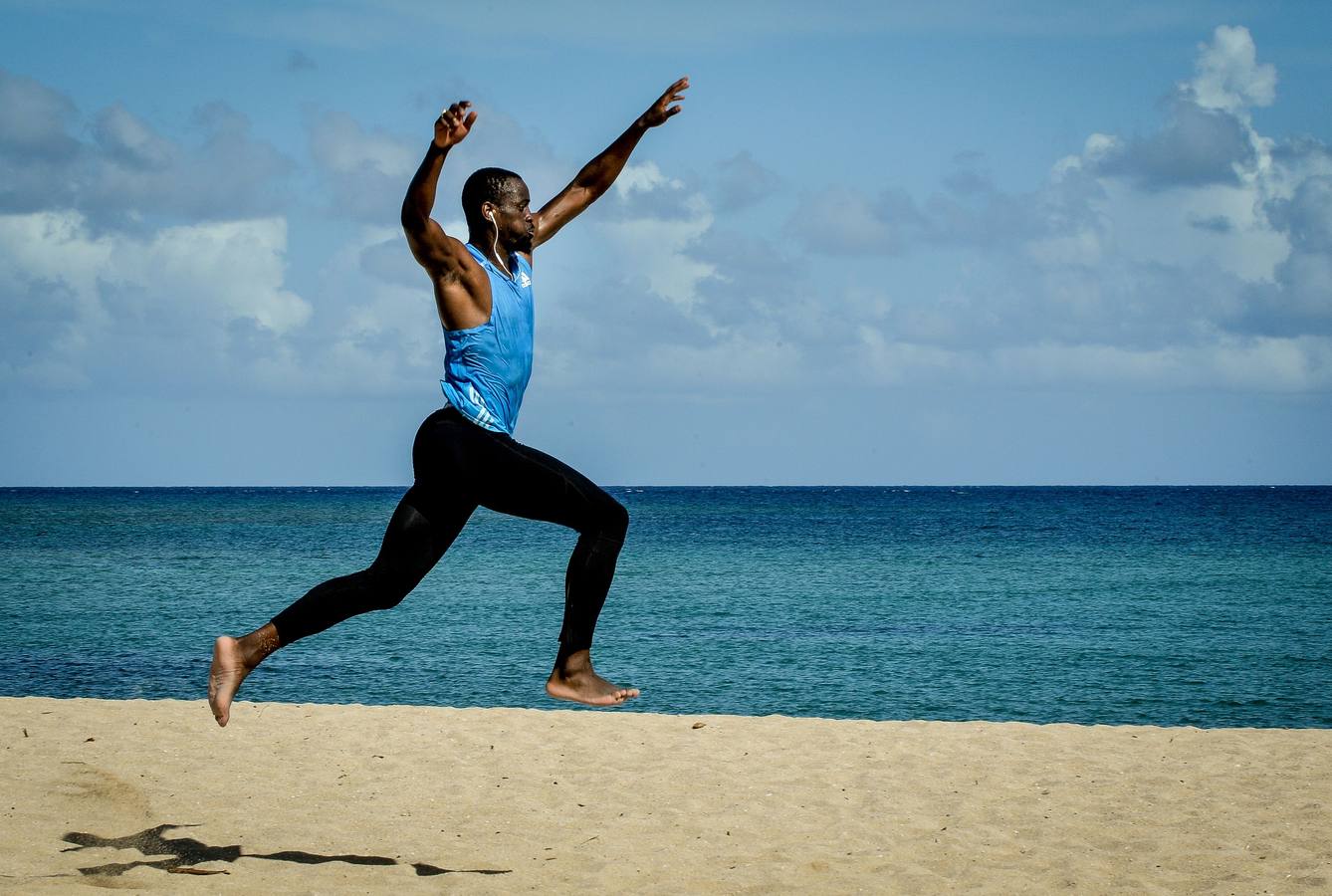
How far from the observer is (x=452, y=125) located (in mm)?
5055

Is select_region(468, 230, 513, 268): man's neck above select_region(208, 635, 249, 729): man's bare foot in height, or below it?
above

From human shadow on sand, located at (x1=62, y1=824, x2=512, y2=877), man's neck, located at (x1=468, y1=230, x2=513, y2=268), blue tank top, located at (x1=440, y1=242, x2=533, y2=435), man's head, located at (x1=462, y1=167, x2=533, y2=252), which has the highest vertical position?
man's head, located at (x1=462, y1=167, x2=533, y2=252)

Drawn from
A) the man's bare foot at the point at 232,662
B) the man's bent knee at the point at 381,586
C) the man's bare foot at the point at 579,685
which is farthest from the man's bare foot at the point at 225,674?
the man's bare foot at the point at 579,685

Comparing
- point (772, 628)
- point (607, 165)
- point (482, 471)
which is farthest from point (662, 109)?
point (772, 628)

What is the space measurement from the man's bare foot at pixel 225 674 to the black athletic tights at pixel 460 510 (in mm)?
281

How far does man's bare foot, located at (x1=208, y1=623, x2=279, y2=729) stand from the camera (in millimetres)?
5742

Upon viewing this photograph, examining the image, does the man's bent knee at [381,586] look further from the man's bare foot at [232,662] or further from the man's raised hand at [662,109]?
the man's raised hand at [662,109]

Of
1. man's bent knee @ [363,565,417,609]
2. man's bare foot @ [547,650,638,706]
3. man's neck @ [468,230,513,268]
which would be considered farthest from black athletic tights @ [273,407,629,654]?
man's neck @ [468,230,513,268]

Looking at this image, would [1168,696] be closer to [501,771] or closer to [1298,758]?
[1298,758]

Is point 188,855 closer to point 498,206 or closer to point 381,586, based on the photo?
point 381,586

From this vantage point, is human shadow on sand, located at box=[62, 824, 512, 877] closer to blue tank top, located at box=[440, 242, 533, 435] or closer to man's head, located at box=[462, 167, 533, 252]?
blue tank top, located at box=[440, 242, 533, 435]

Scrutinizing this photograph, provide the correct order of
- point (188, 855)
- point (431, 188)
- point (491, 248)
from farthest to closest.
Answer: point (188, 855)
point (491, 248)
point (431, 188)

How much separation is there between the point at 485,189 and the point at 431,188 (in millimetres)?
639

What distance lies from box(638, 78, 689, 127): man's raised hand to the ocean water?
13291mm
